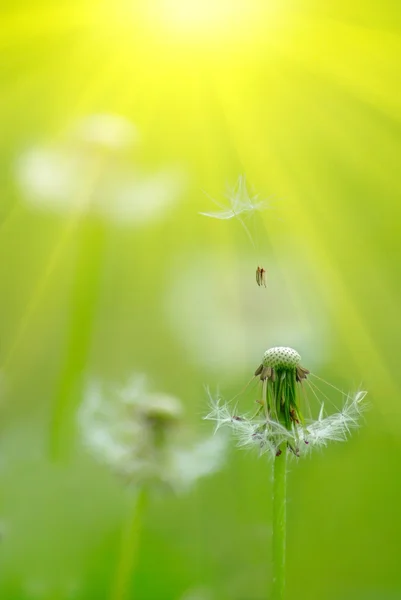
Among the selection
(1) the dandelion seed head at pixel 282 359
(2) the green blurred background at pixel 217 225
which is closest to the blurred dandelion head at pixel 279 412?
(1) the dandelion seed head at pixel 282 359

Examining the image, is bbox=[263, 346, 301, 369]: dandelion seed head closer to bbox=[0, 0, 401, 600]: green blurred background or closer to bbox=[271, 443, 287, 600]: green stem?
bbox=[271, 443, 287, 600]: green stem

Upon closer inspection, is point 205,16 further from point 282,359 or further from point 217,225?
point 282,359

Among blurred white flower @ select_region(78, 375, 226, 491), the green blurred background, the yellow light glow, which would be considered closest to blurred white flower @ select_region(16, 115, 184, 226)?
the green blurred background

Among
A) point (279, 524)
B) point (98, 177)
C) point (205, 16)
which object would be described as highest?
point (205, 16)

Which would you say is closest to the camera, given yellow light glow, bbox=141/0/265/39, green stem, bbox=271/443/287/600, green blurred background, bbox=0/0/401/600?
green stem, bbox=271/443/287/600

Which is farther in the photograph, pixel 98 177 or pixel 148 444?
pixel 98 177

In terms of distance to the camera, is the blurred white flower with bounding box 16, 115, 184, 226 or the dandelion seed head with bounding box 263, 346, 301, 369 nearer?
the dandelion seed head with bounding box 263, 346, 301, 369

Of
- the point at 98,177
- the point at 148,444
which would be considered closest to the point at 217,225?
the point at 98,177
